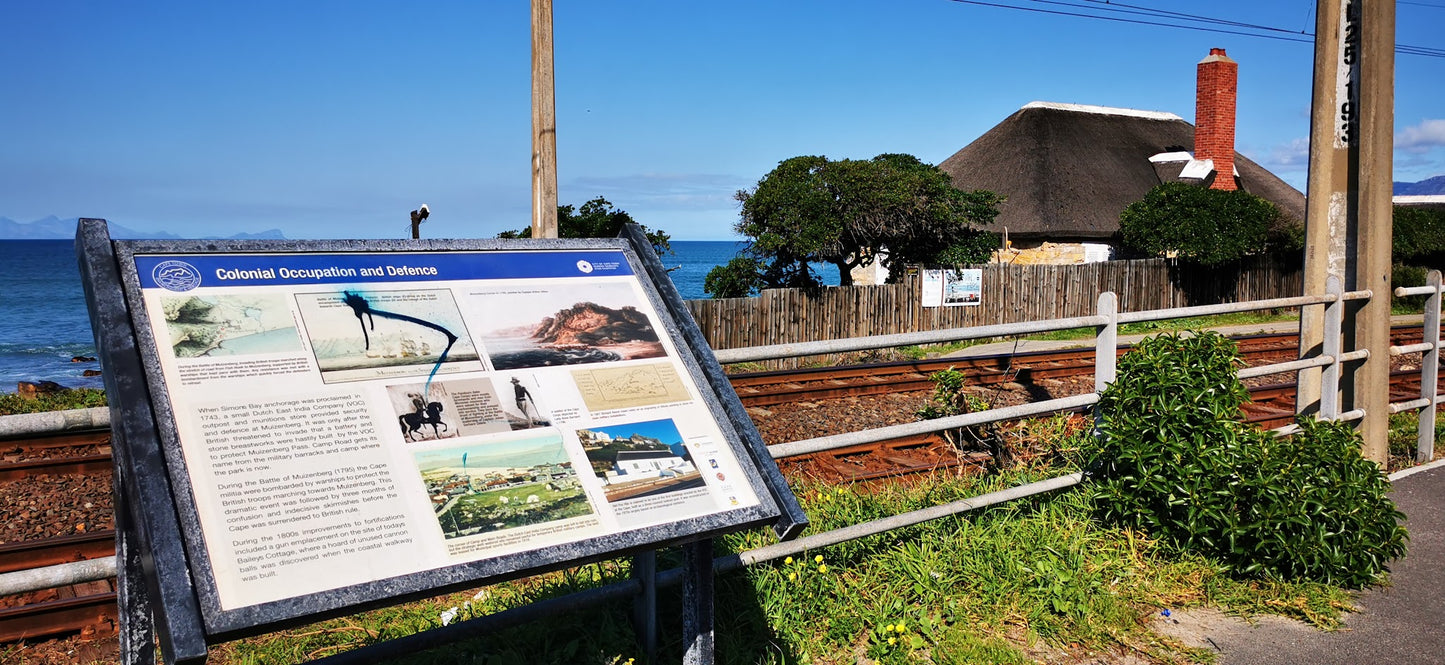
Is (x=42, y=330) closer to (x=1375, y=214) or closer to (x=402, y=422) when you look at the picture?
(x=1375, y=214)

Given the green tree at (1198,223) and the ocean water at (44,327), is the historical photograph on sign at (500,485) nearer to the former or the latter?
the ocean water at (44,327)

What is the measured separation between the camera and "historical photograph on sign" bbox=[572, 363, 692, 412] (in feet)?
8.68

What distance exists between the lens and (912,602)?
13.9 ft

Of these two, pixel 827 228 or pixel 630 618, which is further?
pixel 827 228

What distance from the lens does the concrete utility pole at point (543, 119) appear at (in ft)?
24.7

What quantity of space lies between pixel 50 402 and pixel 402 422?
12.6 m

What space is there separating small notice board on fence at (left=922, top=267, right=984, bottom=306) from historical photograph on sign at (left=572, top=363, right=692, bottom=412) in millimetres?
18335

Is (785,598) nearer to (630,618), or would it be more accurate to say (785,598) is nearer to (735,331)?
(630,618)

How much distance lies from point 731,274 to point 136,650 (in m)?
17.9

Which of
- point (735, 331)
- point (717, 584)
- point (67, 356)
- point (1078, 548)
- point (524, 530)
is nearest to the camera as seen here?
point (524, 530)

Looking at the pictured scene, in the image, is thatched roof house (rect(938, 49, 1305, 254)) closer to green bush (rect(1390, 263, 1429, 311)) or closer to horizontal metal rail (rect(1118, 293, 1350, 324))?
green bush (rect(1390, 263, 1429, 311))

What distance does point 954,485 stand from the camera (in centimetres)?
521

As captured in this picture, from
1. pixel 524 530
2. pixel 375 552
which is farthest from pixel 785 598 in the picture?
pixel 375 552

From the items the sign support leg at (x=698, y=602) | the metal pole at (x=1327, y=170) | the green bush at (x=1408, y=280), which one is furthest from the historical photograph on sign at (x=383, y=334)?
the green bush at (x=1408, y=280)
